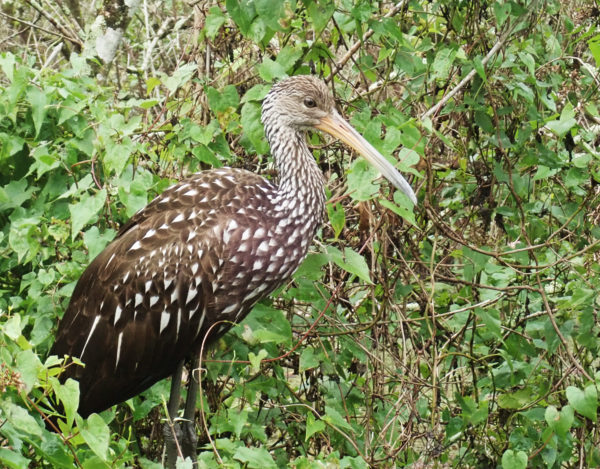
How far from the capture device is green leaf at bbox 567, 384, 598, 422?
350cm

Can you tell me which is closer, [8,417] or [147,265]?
[8,417]

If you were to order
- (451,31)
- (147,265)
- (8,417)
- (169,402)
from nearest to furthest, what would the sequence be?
(8,417), (147,265), (169,402), (451,31)

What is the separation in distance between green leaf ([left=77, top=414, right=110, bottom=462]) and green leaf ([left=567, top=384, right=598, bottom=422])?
1.71 metres

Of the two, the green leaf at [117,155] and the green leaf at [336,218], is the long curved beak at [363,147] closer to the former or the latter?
the green leaf at [336,218]

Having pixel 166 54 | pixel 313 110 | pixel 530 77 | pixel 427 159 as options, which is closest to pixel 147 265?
pixel 313 110

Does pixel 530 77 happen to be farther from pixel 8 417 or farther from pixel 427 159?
pixel 8 417

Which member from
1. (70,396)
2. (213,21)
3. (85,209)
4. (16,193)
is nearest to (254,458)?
(70,396)

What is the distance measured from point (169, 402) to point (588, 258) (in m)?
1.98

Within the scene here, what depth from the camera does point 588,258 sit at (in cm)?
443

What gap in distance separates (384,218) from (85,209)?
4.21 feet

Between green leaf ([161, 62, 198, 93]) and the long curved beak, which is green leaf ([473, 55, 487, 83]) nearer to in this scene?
the long curved beak

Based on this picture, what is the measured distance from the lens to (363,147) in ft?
13.4

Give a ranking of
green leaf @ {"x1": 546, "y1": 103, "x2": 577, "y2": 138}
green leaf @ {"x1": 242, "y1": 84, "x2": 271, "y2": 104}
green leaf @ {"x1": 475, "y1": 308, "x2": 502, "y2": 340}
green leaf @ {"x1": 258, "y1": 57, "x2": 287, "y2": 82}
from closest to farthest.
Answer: green leaf @ {"x1": 546, "y1": 103, "x2": 577, "y2": 138} → green leaf @ {"x1": 475, "y1": 308, "x2": 502, "y2": 340} → green leaf @ {"x1": 258, "y1": 57, "x2": 287, "y2": 82} → green leaf @ {"x1": 242, "y1": 84, "x2": 271, "y2": 104}

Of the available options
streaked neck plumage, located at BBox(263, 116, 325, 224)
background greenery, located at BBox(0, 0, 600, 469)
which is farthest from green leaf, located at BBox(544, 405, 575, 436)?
streaked neck plumage, located at BBox(263, 116, 325, 224)
